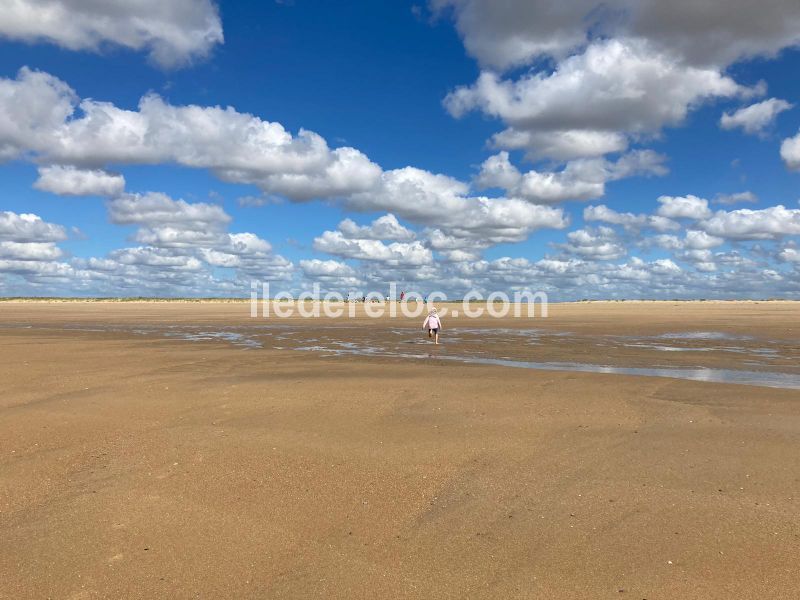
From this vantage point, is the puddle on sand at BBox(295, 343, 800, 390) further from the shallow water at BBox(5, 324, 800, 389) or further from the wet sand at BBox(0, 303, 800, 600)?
the wet sand at BBox(0, 303, 800, 600)

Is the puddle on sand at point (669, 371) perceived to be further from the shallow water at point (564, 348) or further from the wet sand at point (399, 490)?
the wet sand at point (399, 490)

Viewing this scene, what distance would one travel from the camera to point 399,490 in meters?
6.80

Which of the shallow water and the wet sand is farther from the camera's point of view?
the shallow water

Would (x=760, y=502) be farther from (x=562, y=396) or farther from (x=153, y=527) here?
(x=153, y=527)

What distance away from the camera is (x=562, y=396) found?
1238 cm

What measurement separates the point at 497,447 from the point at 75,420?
7.91 meters

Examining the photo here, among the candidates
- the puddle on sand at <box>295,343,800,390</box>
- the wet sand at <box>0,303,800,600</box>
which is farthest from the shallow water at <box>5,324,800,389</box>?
the wet sand at <box>0,303,800,600</box>

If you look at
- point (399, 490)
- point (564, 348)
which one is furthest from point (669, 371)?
point (399, 490)

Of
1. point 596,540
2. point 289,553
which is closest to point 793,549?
point 596,540

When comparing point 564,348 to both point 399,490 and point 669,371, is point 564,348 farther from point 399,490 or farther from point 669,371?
point 399,490

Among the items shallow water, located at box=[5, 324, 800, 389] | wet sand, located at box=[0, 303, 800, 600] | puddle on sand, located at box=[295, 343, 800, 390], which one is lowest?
wet sand, located at box=[0, 303, 800, 600]

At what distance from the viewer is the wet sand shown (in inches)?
189

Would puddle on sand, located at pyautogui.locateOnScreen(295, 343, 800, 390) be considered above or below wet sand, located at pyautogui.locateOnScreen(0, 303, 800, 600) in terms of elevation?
above

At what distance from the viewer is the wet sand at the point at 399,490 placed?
481 centimetres
